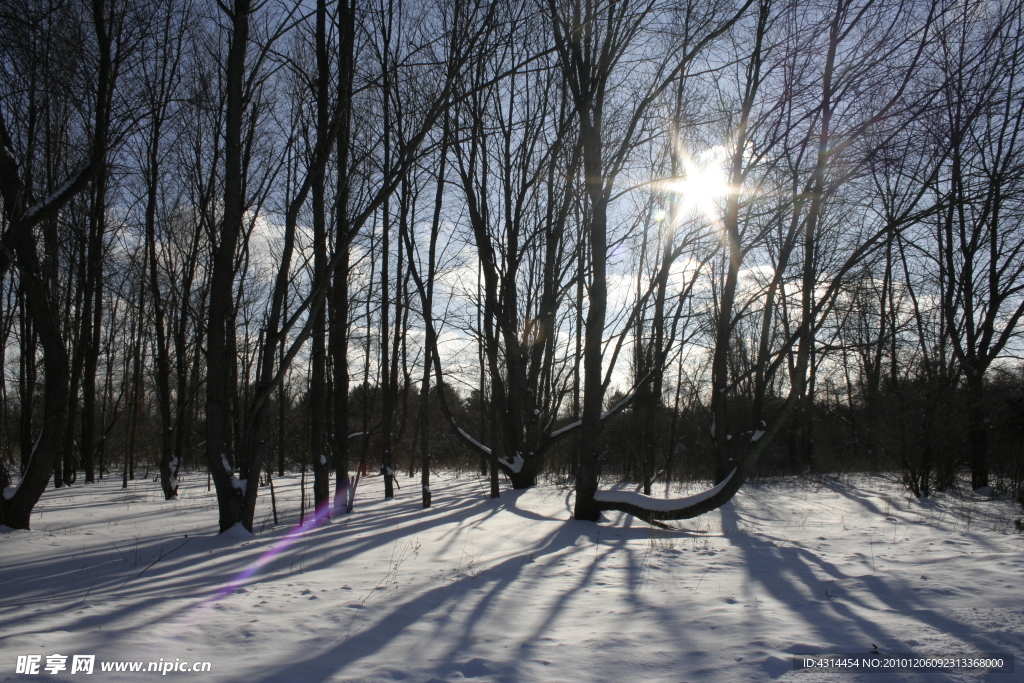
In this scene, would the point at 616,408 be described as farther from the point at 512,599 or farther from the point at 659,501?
the point at 512,599

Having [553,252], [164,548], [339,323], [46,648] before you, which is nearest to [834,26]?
[553,252]

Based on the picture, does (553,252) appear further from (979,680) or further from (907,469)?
(979,680)

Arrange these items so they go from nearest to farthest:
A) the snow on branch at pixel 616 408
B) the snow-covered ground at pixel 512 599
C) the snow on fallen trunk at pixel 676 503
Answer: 1. the snow-covered ground at pixel 512 599
2. the snow on fallen trunk at pixel 676 503
3. the snow on branch at pixel 616 408

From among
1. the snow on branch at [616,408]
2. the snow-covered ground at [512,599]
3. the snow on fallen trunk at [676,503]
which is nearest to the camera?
the snow-covered ground at [512,599]

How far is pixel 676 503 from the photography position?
26.3 ft

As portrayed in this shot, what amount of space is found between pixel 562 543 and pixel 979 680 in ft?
14.1

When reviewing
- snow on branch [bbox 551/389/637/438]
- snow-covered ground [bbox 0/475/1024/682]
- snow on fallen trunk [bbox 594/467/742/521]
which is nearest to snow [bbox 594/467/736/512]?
snow on fallen trunk [bbox 594/467/742/521]

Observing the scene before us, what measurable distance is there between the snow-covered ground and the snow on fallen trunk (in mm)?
339

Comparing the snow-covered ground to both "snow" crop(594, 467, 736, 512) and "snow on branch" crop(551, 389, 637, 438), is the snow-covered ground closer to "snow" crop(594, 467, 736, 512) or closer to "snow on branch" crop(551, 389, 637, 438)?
"snow" crop(594, 467, 736, 512)

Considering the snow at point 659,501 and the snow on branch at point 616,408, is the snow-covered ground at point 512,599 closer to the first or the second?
the snow at point 659,501

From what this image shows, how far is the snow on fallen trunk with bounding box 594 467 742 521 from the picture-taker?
305 inches

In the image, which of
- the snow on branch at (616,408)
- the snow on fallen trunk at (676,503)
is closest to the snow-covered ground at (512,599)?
the snow on fallen trunk at (676,503)

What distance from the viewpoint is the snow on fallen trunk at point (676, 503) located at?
7.75 meters

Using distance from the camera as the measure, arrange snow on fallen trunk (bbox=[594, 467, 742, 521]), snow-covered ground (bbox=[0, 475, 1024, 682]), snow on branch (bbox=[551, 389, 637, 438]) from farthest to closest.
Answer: snow on branch (bbox=[551, 389, 637, 438]) → snow on fallen trunk (bbox=[594, 467, 742, 521]) → snow-covered ground (bbox=[0, 475, 1024, 682])
